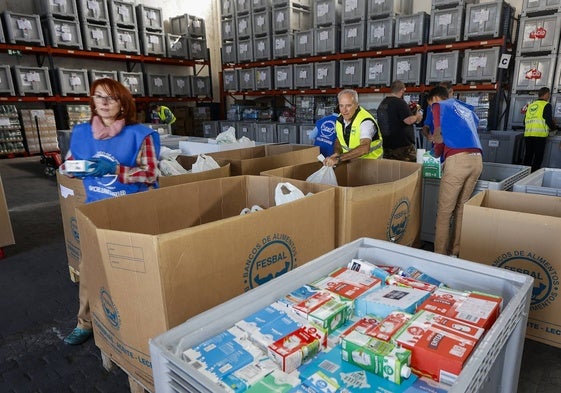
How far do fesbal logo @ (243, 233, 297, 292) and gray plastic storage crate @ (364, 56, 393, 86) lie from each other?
22.1ft

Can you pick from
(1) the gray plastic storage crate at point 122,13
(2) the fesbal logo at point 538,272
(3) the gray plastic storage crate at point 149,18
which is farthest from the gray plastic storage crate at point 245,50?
(2) the fesbal logo at point 538,272

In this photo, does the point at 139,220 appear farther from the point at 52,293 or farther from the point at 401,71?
the point at 401,71

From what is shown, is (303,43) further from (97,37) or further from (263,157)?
(263,157)

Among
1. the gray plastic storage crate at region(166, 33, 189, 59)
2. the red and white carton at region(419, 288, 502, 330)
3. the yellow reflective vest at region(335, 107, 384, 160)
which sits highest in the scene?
the gray plastic storage crate at region(166, 33, 189, 59)

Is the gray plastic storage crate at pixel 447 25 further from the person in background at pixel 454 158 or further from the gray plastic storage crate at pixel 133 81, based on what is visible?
the gray plastic storage crate at pixel 133 81

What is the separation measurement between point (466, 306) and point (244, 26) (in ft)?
32.5

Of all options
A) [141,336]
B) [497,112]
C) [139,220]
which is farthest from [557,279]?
[497,112]

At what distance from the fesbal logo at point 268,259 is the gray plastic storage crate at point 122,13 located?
10.2 m

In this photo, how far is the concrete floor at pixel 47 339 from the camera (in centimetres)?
200

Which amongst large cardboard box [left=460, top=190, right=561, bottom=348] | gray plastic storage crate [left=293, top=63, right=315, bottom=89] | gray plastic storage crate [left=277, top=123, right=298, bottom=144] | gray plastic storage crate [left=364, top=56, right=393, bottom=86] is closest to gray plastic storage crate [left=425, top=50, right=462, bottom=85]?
gray plastic storage crate [left=364, top=56, right=393, bottom=86]

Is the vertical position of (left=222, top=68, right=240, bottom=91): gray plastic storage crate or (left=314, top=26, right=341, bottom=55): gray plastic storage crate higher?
(left=314, top=26, right=341, bottom=55): gray plastic storage crate

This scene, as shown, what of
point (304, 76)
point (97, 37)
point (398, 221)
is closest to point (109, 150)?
point (398, 221)

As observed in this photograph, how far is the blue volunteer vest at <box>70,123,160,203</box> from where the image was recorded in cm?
204

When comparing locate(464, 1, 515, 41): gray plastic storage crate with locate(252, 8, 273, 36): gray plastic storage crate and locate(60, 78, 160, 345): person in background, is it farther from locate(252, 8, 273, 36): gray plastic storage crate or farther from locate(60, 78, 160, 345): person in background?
locate(60, 78, 160, 345): person in background
